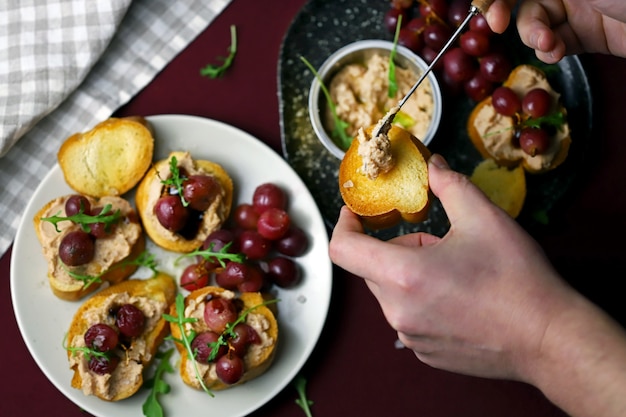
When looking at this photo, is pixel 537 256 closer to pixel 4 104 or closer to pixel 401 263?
pixel 401 263

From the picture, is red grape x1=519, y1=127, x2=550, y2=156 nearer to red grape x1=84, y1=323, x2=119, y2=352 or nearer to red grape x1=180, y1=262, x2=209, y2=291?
red grape x1=180, y1=262, x2=209, y2=291

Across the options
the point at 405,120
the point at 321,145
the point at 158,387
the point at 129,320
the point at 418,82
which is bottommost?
the point at 158,387

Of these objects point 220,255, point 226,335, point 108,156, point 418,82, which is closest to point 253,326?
point 226,335


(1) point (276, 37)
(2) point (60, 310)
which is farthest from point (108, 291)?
(1) point (276, 37)

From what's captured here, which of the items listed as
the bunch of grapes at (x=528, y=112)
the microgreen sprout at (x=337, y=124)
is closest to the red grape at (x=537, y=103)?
the bunch of grapes at (x=528, y=112)

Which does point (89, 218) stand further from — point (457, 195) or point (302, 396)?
point (457, 195)
